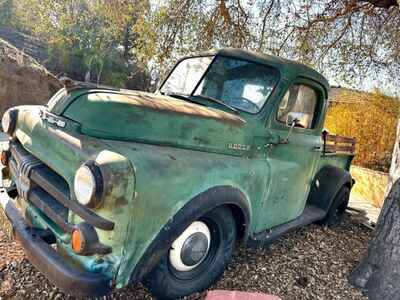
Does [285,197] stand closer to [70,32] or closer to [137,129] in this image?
[137,129]

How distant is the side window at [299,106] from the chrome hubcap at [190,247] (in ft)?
4.77

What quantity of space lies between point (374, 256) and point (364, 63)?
582 cm

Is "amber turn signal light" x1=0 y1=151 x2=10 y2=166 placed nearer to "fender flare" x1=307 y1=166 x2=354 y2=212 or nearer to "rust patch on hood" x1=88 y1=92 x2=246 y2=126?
"rust patch on hood" x1=88 y1=92 x2=246 y2=126

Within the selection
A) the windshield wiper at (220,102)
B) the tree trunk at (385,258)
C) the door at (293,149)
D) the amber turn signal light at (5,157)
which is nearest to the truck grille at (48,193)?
the amber turn signal light at (5,157)

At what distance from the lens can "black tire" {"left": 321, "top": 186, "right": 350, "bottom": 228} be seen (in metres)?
4.65

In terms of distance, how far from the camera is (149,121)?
247cm

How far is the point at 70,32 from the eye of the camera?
1842 cm

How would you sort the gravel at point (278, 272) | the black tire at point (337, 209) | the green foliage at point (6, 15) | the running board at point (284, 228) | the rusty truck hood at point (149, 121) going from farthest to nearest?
the green foliage at point (6, 15) → the black tire at point (337, 209) → the running board at point (284, 228) → the gravel at point (278, 272) → the rusty truck hood at point (149, 121)

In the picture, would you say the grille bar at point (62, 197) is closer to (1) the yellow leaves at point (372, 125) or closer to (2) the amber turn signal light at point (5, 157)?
(2) the amber turn signal light at point (5, 157)

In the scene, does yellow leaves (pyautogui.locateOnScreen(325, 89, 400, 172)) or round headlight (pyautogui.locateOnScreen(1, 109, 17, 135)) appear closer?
round headlight (pyautogui.locateOnScreen(1, 109, 17, 135))

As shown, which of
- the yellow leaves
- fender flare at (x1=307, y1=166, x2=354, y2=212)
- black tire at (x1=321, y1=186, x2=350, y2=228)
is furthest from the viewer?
the yellow leaves

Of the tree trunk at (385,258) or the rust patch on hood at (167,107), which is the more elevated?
the rust patch on hood at (167,107)

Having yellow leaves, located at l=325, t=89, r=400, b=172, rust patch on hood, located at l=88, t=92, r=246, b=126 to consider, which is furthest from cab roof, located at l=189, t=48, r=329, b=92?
yellow leaves, located at l=325, t=89, r=400, b=172

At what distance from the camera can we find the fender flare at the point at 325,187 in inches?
171
